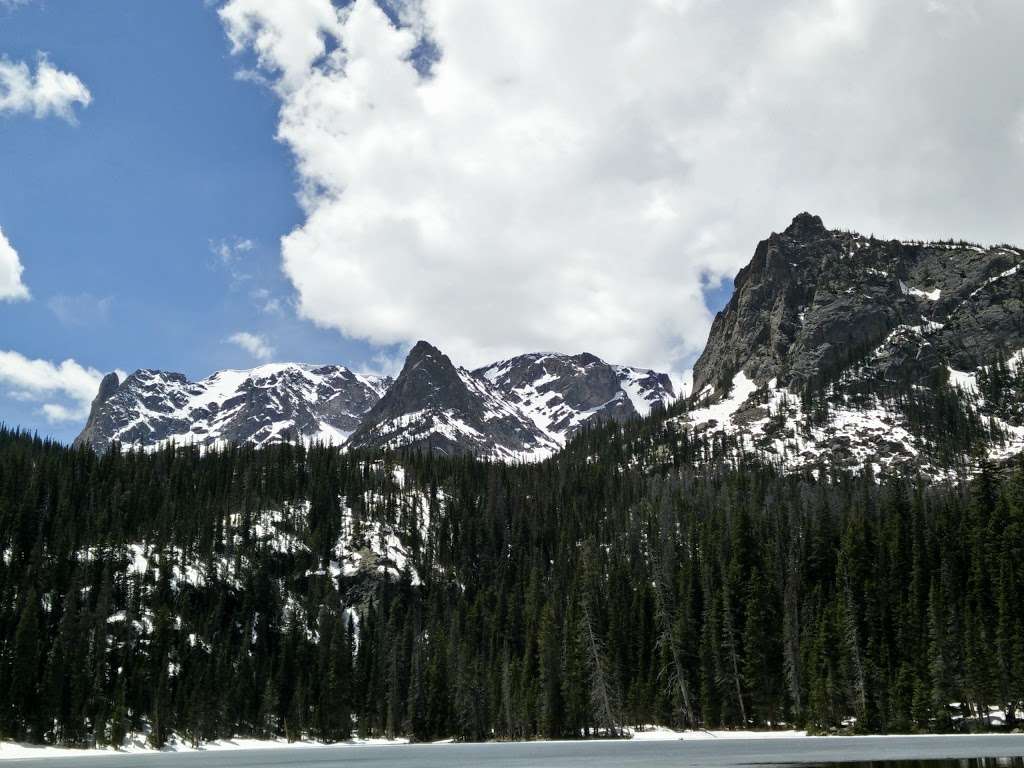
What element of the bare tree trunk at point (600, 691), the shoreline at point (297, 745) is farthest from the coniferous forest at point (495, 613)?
the shoreline at point (297, 745)

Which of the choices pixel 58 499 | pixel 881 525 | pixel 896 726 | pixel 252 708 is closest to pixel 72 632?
pixel 252 708

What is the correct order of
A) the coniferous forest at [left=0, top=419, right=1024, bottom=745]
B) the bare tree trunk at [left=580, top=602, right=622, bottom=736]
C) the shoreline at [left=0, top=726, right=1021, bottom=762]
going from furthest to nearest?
the coniferous forest at [left=0, top=419, right=1024, bottom=745] < the bare tree trunk at [left=580, top=602, right=622, bottom=736] < the shoreline at [left=0, top=726, right=1021, bottom=762]

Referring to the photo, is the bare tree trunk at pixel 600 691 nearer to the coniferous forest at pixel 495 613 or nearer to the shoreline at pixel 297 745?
the coniferous forest at pixel 495 613

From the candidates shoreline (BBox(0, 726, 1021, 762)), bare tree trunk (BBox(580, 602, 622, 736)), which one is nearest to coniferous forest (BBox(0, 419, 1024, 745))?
bare tree trunk (BBox(580, 602, 622, 736))

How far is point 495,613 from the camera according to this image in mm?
156125

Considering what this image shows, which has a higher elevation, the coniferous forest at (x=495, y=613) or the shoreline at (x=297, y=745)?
the coniferous forest at (x=495, y=613)

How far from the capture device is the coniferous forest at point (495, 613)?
9644cm

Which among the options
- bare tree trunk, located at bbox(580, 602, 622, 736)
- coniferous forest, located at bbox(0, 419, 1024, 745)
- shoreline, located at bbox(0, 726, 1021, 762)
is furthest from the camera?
coniferous forest, located at bbox(0, 419, 1024, 745)

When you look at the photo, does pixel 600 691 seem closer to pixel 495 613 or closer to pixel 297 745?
pixel 297 745

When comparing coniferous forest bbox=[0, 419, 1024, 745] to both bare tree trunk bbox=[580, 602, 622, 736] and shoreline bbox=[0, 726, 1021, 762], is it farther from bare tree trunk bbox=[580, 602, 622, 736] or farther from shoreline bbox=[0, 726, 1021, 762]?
shoreline bbox=[0, 726, 1021, 762]

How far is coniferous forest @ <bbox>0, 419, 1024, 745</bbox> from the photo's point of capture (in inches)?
3797

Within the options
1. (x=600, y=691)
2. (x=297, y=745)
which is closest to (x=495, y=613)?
(x=297, y=745)

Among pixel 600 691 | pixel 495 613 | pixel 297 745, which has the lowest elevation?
pixel 297 745

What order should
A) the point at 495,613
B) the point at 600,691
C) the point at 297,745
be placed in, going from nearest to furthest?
the point at 600,691 → the point at 297,745 → the point at 495,613
